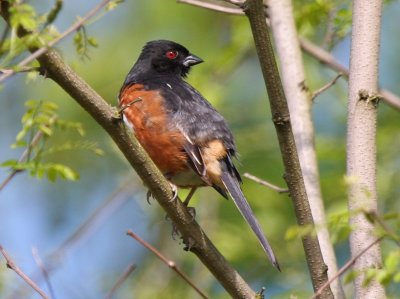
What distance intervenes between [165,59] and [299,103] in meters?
1.89

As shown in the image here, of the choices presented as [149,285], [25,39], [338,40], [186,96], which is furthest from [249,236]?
[25,39]

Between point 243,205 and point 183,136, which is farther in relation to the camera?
point 183,136

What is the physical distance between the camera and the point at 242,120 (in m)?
8.16

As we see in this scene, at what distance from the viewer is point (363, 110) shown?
4.00 m

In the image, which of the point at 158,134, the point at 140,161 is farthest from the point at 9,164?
the point at 158,134

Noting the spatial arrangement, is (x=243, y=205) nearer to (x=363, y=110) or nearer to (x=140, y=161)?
(x=363, y=110)

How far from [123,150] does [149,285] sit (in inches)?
129

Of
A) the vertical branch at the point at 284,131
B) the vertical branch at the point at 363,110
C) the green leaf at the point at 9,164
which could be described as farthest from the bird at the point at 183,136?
the green leaf at the point at 9,164

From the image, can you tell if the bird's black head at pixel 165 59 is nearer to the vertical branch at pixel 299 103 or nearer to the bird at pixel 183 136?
the bird at pixel 183 136

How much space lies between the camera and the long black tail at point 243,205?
442 cm

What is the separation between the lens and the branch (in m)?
3.36

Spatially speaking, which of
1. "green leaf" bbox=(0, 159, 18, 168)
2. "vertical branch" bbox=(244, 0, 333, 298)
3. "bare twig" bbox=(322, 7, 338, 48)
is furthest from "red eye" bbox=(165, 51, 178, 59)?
"vertical branch" bbox=(244, 0, 333, 298)

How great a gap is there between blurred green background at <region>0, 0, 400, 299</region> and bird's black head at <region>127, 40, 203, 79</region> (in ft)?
1.14

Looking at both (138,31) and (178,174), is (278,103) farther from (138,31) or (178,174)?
(138,31)
